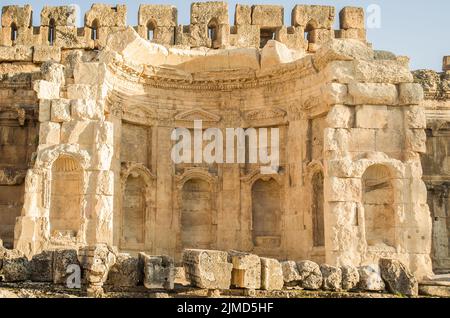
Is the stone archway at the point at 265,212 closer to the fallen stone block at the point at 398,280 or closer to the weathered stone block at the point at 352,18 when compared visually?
the fallen stone block at the point at 398,280

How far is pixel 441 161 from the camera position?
2077 cm

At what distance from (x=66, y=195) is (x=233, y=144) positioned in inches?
215

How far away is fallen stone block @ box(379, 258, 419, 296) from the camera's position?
1211cm

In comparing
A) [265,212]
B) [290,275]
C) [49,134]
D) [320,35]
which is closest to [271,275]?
[290,275]

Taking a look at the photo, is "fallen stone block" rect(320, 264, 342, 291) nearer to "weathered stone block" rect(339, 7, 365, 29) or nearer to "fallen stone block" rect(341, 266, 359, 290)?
"fallen stone block" rect(341, 266, 359, 290)

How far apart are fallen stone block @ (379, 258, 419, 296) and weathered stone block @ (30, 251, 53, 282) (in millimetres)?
6090

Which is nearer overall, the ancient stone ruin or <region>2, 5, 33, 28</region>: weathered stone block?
the ancient stone ruin

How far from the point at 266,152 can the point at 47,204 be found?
6592 mm

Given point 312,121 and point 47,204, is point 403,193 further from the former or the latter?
point 47,204

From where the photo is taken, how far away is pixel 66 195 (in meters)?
16.1

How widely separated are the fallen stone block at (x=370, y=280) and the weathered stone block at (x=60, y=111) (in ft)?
26.1

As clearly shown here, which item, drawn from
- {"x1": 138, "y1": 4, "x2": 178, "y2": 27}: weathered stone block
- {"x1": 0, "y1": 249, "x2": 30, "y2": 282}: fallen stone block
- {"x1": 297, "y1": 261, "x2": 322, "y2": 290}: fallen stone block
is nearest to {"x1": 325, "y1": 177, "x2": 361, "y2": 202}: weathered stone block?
{"x1": 297, "y1": 261, "x2": 322, "y2": 290}: fallen stone block

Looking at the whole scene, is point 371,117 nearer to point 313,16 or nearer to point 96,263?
point 313,16
